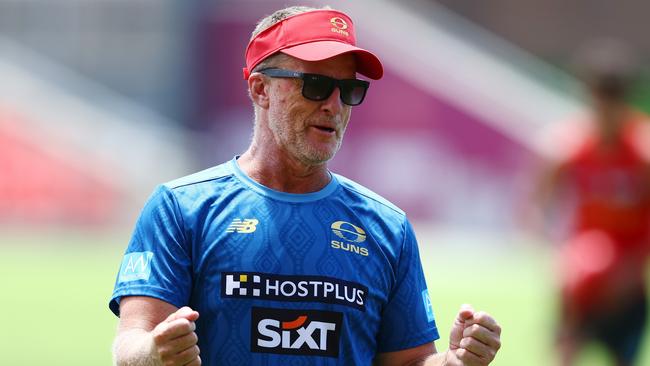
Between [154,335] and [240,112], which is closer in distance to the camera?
[154,335]

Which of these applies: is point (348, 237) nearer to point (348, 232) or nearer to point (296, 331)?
point (348, 232)

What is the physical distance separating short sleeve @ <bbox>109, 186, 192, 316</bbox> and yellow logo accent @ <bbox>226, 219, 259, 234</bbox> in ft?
0.56

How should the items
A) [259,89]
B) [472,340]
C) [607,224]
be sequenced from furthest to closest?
[607,224], [259,89], [472,340]

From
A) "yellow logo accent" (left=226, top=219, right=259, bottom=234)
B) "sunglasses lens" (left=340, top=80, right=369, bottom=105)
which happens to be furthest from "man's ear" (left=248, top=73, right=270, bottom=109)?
"yellow logo accent" (left=226, top=219, right=259, bottom=234)

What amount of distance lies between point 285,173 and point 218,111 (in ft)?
67.3

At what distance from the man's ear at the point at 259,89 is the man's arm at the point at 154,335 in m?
0.93

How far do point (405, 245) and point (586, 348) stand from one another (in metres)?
4.94

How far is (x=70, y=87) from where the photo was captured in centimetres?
2706

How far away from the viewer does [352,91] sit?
195 inches

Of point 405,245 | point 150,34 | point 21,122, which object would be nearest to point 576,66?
point 150,34

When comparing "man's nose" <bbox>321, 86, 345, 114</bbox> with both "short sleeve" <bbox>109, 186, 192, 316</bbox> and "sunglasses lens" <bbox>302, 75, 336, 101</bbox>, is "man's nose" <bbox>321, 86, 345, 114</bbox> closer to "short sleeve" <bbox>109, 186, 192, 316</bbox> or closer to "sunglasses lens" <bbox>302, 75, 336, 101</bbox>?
"sunglasses lens" <bbox>302, 75, 336, 101</bbox>

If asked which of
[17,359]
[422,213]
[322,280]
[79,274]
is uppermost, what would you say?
[422,213]

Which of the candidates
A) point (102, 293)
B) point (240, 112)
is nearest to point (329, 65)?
point (102, 293)

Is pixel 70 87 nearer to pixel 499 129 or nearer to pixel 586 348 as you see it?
pixel 499 129
